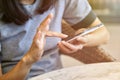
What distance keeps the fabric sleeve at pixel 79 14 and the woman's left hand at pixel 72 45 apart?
87 mm

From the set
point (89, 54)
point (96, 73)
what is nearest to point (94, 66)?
point (96, 73)

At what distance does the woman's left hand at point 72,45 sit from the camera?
87 centimetres

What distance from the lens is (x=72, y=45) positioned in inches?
A: 34.9

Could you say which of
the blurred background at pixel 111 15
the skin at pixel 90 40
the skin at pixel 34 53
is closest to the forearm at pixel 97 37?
the skin at pixel 90 40

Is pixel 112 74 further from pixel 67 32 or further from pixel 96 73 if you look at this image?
pixel 67 32

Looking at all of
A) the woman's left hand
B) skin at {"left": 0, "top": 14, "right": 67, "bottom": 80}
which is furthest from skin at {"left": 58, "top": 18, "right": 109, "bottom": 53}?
skin at {"left": 0, "top": 14, "right": 67, "bottom": 80}

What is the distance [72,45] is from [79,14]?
0.57 ft

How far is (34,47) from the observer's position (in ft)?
2.38

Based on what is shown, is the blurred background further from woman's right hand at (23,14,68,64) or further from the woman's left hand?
woman's right hand at (23,14,68,64)

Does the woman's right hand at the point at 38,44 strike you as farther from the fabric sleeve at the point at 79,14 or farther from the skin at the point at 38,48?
the fabric sleeve at the point at 79,14

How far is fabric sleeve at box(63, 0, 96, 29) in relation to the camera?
39.2 inches

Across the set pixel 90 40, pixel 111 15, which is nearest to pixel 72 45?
pixel 90 40

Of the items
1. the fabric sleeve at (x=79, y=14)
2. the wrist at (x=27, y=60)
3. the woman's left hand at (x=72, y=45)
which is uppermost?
the fabric sleeve at (x=79, y=14)

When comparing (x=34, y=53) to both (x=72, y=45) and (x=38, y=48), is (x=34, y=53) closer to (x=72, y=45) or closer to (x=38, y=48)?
(x=38, y=48)
